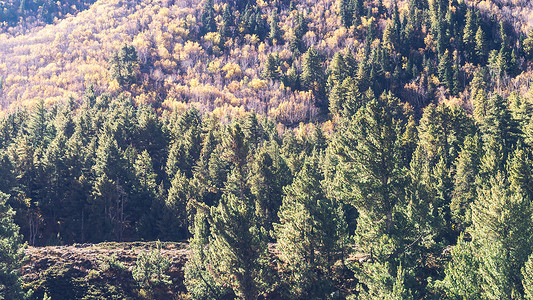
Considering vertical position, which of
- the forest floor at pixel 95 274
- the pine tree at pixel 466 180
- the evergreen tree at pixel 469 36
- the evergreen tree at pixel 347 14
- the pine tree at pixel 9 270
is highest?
the evergreen tree at pixel 347 14

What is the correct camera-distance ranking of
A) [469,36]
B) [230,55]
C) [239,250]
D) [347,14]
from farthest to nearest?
[230,55]
[347,14]
[469,36]
[239,250]

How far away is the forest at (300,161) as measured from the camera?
24.6 m

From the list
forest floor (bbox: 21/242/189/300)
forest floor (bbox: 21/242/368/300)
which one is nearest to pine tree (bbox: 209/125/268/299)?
forest floor (bbox: 21/242/368/300)

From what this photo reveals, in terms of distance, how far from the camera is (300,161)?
4997cm

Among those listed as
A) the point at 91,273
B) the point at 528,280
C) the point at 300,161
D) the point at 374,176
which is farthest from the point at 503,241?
the point at 91,273

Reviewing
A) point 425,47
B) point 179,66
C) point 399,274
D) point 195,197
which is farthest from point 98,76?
point 399,274

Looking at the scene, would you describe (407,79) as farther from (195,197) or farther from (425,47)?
(195,197)

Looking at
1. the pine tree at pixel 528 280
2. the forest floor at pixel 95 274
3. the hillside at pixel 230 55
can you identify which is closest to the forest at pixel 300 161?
the pine tree at pixel 528 280

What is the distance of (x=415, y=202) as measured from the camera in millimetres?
33344

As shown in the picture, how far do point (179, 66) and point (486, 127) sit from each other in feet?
345

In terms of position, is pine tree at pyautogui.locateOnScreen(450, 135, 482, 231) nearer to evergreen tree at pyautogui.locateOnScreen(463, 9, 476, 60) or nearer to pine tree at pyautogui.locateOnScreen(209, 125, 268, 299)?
pine tree at pyautogui.locateOnScreen(209, 125, 268, 299)

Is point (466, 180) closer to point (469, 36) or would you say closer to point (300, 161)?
point (300, 161)

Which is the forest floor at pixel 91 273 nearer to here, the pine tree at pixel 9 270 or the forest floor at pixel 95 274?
the forest floor at pixel 95 274

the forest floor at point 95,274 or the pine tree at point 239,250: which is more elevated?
the pine tree at point 239,250
